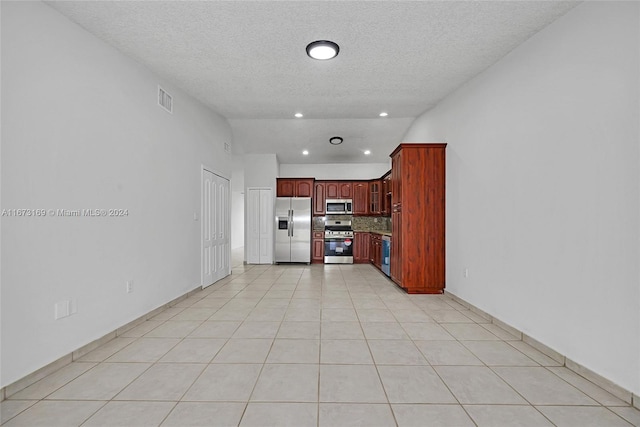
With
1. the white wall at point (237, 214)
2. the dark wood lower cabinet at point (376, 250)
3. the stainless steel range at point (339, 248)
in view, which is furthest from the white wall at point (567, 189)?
the white wall at point (237, 214)

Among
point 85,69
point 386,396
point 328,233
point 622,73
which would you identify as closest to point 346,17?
point 622,73

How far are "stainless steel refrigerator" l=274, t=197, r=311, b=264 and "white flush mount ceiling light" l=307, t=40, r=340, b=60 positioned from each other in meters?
4.87

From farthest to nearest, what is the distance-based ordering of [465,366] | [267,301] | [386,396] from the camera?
[267,301] < [465,366] < [386,396]

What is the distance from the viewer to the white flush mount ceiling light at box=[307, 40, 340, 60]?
3.14 meters

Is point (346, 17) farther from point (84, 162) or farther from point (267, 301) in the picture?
point (267, 301)

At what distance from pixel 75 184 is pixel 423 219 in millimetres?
4200

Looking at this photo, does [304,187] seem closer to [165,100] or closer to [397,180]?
[397,180]

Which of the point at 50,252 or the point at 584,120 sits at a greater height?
the point at 584,120

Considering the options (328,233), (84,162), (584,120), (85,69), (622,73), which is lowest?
(328,233)

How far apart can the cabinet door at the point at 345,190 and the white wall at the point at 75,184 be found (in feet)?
16.8

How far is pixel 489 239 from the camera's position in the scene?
361 cm

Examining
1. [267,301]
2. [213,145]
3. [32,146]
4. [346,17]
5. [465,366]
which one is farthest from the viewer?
[213,145]

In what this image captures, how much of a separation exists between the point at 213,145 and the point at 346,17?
11.4 ft

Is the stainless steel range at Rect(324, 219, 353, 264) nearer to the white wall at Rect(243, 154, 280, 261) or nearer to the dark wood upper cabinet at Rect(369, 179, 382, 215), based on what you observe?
the dark wood upper cabinet at Rect(369, 179, 382, 215)
